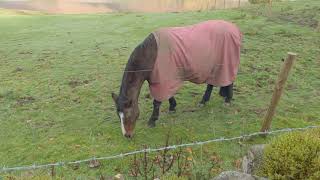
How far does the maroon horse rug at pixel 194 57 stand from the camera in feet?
21.9

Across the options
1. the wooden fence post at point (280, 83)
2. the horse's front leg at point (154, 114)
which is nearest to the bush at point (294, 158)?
the wooden fence post at point (280, 83)

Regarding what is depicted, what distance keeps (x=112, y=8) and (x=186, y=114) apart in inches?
827

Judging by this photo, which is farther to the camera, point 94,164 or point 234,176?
point 94,164

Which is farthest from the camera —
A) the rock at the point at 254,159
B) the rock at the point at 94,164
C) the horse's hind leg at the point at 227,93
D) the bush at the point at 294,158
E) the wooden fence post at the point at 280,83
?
the horse's hind leg at the point at 227,93

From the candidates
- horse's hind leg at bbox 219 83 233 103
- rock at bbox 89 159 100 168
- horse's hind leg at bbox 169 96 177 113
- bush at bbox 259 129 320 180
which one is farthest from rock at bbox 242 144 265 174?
horse's hind leg at bbox 219 83 233 103

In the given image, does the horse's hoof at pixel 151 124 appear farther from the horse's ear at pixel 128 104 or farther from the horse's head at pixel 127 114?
the horse's ear at pixel 128 104

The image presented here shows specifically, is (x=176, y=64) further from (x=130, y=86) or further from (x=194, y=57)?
(x=130, y=86)

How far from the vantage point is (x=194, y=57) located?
6.97 m

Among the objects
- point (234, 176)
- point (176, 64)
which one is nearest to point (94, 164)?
point (176, 64)

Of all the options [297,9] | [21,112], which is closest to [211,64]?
[21,112]

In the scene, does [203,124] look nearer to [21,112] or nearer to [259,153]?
[259,153]

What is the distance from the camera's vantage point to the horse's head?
633 centimetres

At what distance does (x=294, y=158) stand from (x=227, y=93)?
3597mm

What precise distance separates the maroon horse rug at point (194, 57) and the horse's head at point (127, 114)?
50 cm
